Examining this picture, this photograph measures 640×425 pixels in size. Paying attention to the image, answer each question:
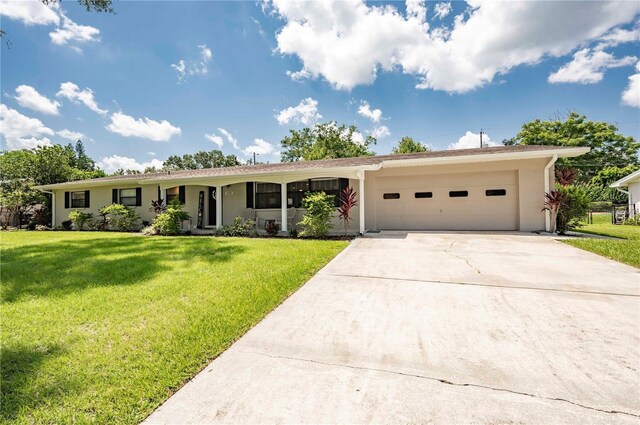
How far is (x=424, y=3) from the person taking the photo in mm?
9891

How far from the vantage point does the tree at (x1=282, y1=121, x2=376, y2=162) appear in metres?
29.1

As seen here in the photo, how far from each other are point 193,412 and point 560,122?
38.5m

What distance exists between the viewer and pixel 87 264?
539 cm

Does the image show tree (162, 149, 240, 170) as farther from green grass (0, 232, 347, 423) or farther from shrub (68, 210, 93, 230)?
green grass (0, 232, 347, 423)

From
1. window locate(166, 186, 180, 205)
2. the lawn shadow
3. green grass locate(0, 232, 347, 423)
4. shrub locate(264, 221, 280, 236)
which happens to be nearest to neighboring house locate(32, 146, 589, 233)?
shrub locate(264, 221, 280, 236)

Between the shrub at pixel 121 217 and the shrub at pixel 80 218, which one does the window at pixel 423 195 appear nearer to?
the shrub at pixel 121 217

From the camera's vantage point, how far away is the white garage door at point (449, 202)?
9922 millimetres

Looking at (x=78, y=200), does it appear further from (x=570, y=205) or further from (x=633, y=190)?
(x=633, y=190)

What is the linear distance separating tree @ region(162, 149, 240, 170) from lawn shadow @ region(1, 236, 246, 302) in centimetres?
4407

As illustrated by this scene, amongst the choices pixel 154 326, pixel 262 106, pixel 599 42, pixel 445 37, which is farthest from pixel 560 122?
pixel 154 326

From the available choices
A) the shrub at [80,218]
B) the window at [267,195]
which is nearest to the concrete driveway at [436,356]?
the window at [267,195]

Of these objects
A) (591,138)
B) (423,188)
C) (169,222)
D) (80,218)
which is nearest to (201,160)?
(80,218)

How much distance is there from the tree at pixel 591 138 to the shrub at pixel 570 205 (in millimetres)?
24335

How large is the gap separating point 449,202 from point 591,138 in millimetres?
30148
